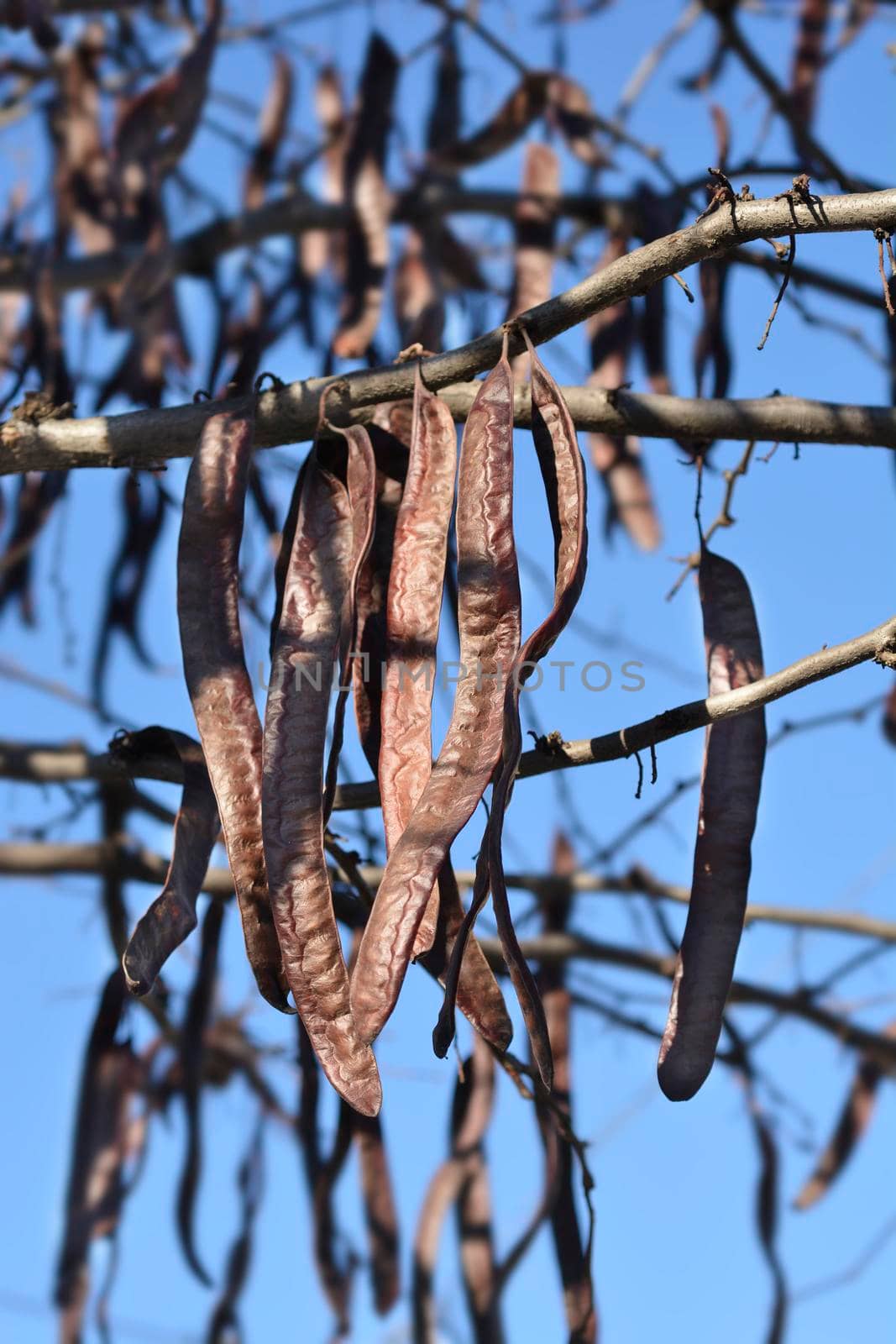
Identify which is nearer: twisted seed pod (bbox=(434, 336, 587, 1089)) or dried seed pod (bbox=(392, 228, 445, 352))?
twisted seed pod (bbox=(434, 336, 587, 1089))

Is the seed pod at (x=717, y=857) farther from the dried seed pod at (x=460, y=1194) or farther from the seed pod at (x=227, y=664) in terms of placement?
the dried seed pod at (x=460, y=1194)

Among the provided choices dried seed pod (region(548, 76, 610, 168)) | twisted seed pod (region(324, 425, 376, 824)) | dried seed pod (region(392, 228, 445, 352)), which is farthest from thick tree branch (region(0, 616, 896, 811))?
dried seed pod (region(548, 76, 610, 168))

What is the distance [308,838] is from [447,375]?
0.60m

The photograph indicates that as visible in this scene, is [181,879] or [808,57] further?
[808,57]

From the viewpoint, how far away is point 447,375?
1687 millimetres

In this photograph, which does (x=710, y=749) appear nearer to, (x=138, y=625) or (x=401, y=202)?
(x=138, y=625)

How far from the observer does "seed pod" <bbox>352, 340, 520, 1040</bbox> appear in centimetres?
127

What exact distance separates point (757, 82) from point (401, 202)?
0.96 metres

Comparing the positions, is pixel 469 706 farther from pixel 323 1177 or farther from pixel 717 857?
pixel 323 1177

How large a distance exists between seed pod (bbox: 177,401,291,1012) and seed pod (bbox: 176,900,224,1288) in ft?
3.27

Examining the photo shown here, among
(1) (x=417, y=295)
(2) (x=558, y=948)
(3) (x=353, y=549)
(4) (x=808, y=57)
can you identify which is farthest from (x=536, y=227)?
(3) (x=353, y=549)

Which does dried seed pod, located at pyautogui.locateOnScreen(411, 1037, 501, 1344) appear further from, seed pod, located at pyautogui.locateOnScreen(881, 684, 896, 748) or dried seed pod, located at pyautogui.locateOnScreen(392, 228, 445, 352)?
dried seed pod, located at pyautogui.locateOnScreen(392, 228, 445, 352)

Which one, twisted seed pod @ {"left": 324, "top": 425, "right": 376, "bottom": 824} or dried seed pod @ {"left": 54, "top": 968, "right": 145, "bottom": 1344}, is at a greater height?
twisted seed pod @ {"left": 324, "top": 425, "right": 376, "bottom": 824}

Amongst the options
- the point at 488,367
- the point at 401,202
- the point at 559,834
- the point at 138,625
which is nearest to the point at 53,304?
the point at 138,625
